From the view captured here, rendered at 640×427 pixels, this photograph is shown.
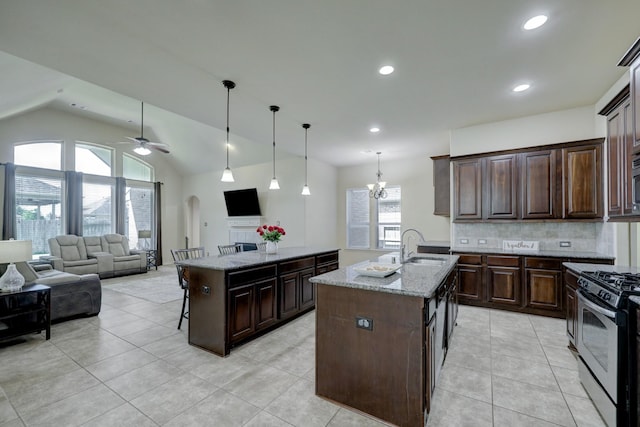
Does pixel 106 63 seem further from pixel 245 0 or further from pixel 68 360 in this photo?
pixel 68 360

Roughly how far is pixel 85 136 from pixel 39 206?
2.16 metres

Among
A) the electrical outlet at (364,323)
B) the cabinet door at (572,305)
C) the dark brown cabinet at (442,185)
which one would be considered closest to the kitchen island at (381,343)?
the electrical outlet at (364,323)

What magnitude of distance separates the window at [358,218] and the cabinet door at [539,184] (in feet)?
12.8

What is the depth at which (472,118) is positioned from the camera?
439cm

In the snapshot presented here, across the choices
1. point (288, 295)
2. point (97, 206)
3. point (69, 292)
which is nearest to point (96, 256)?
point (97, 206)

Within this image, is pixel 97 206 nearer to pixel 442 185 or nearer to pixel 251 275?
pixel 251 275

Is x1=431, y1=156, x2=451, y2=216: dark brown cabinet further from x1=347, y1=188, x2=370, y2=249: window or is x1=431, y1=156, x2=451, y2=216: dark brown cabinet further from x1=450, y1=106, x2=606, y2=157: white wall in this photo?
x1=347, y1=188, x2=370, y2=249: window

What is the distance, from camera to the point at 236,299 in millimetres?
2992

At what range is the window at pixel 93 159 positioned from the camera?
25.2 ft

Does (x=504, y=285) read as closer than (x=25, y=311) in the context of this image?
No

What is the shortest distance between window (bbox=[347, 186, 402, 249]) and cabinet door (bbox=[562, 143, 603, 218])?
3.52 m

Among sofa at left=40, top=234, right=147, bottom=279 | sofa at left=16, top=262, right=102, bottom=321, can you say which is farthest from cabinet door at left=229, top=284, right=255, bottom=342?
sofa at left=40, top=234, right=147, bottom=279

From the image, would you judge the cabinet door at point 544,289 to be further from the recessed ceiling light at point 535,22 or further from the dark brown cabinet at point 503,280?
the recessed ceiling light at point 535,22

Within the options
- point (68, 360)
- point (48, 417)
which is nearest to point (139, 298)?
point (68, 360)
